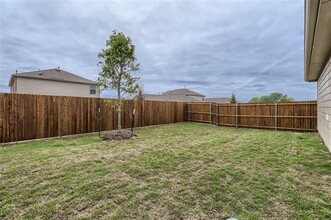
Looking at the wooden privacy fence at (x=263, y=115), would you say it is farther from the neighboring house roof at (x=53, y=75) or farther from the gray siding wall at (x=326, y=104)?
the neighboring house roof at (x=53, y=75)

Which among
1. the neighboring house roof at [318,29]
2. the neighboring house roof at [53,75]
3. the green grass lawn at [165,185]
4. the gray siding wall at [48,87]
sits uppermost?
the neighboring house roof at [53,75]

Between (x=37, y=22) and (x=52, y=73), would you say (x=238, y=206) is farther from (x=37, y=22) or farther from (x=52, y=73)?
(x=52, y=73)

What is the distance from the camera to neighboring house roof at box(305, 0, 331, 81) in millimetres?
2347

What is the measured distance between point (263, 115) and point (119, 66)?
29.6 ft

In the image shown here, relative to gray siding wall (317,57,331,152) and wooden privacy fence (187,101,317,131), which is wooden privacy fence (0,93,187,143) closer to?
wooden privacy fence (187,101,317,131)

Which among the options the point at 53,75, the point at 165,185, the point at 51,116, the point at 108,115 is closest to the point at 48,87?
the point at 53,75

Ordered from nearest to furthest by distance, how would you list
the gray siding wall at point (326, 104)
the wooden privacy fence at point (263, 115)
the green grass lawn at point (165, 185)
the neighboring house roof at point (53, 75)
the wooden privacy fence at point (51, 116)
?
the green grass lawn at point (165, 185), the gray siding wall at point (326, 104), the wooden privacy fence at point (51, 116), the wooden privacy fence at point (263, 115), the neighboring house roof at point (53, 75)

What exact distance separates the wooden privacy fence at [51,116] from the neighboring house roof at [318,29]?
340 inches

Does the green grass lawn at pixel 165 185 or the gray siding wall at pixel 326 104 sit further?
the gray siding wall at pixel 326 104

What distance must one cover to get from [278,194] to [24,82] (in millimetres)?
18633

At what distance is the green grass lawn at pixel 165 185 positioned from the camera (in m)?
2.35

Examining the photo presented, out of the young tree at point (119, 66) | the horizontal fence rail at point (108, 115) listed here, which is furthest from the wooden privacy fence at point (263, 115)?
the young tree at point (119, 66)

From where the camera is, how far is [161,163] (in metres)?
4.23

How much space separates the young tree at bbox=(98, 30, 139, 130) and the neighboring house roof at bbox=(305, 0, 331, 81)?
6.57 meters
